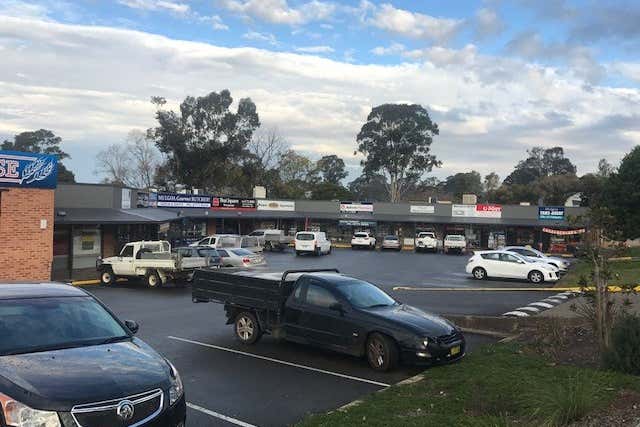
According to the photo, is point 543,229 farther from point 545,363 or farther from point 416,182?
point 545,363

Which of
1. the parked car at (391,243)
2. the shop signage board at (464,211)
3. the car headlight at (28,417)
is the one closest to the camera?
the car headlight at (28,417)

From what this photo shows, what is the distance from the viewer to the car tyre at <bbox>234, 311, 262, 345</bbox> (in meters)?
11.4

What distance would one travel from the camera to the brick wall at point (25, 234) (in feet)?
76.7

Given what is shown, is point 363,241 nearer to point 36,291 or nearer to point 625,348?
point 625,348

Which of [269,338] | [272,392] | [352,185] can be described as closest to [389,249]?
[269,338]

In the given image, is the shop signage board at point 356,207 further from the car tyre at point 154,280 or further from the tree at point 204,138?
the car tyre at point 154,280

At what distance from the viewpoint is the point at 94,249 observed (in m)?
29.8

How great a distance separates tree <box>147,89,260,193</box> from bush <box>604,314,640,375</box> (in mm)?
62601

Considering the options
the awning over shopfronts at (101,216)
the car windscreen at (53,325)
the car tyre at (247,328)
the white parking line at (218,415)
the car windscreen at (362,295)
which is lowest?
the white parking line at (218,415)

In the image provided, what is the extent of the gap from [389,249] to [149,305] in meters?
36.0

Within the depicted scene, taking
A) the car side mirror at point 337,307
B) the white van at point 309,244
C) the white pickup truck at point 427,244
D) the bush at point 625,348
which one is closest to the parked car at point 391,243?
the white pickup truck at point 427,244

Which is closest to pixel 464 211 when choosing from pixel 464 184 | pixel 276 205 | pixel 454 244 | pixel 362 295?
pixel 454 244

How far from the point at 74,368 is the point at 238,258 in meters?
22.1

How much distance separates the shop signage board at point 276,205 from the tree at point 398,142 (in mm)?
29871
